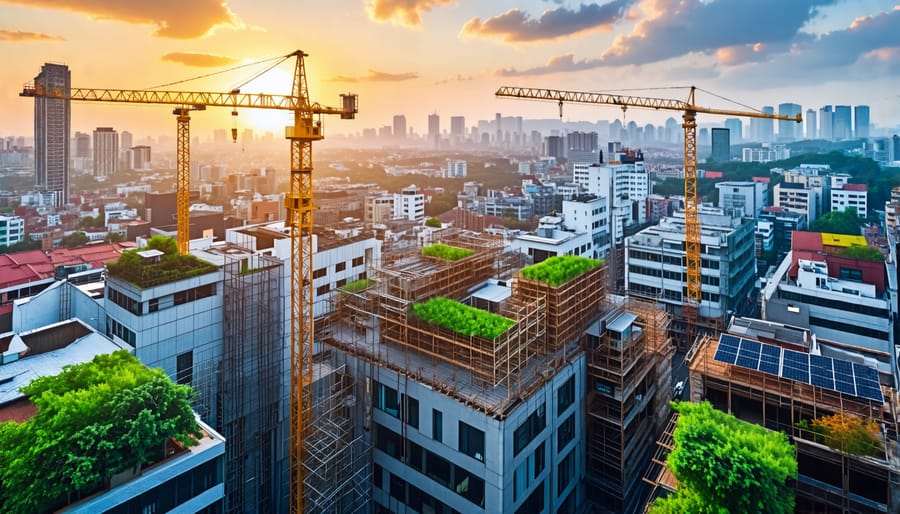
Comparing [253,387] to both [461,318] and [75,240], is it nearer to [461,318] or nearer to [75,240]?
[461,318]

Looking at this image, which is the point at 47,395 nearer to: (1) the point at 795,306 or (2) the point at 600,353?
(2) the point at 600,353

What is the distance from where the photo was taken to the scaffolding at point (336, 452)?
17797 millimetres

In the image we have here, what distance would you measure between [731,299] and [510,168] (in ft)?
439

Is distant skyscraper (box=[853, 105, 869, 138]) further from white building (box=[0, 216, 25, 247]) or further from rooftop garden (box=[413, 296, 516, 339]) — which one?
white building (box=[0, 216, 25, 247])

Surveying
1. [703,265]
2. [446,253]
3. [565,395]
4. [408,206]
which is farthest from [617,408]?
[408,206]

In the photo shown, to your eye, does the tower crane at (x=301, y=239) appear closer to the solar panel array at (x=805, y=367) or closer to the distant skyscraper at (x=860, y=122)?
the solar panel array at (x=805, y=367)

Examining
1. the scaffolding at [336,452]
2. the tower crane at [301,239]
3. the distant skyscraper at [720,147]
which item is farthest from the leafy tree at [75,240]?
the distant skyscraper at [720,147]

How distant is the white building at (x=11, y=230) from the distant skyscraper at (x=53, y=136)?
79.5 feet

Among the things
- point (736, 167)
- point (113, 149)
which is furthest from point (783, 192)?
point (113, 149)

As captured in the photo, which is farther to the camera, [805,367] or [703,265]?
[703,265]

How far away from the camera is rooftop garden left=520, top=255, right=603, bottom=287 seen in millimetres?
18688

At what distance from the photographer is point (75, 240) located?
201 ft

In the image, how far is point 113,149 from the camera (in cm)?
12900

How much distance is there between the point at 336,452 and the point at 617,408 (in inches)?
455
